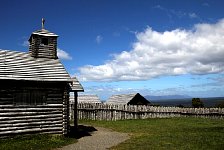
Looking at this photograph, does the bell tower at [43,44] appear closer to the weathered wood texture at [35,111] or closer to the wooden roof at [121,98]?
the weathered wood texture at [35,111]

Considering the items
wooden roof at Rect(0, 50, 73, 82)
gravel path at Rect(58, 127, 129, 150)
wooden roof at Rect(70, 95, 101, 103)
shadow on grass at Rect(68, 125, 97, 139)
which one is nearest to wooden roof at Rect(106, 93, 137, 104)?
wooden roof at Rect(70, 95, 101, 103)

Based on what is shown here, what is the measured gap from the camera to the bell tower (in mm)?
23672

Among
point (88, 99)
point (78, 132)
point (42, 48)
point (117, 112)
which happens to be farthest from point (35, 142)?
point (88, 99)

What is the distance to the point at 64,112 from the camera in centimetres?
2138

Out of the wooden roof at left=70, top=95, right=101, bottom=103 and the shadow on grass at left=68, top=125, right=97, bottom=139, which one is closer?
the shadow on grass at left=68, top=125, right=97, bottom=139

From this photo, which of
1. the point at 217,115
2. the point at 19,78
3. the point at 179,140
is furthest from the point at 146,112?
the point at 19,78

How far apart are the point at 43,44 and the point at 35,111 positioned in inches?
239

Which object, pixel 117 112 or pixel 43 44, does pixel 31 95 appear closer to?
pixel 43 44

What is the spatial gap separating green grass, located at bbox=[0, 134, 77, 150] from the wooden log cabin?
51cm

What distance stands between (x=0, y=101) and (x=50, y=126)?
3.76 metres

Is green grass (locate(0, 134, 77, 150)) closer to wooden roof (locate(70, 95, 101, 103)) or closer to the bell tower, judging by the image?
the bell tower

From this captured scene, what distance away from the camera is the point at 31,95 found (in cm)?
2038

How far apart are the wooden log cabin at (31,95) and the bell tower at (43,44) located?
91cm

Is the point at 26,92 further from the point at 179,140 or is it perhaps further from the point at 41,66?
the point at 179,140
